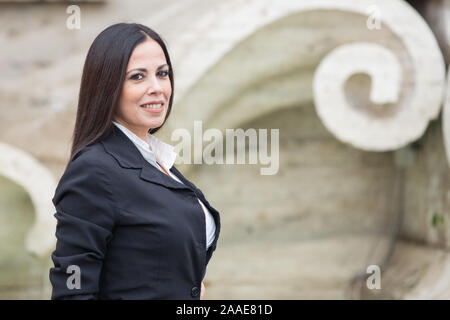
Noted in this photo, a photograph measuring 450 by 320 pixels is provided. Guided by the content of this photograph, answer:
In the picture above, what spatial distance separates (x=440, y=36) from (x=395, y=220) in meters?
0.82

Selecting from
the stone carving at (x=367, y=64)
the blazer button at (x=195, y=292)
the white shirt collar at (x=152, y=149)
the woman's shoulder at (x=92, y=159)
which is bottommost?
the blazer button at (x=195, y=292)

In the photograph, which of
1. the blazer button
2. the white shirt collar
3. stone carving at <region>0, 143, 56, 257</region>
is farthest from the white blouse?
stone carving at <region>0, 143, 56, 257</region>

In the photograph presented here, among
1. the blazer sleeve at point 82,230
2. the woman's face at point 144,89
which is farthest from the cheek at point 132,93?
the blazer sleeve at point 82,230

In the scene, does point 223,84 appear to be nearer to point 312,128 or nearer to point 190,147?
point 190,147

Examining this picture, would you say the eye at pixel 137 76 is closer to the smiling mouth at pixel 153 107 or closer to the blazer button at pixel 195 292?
the smiling mouth at pixel 153 107

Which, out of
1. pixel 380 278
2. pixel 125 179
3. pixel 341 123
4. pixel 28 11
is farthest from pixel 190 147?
pixel 125 179

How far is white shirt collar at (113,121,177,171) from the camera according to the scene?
1024 mm

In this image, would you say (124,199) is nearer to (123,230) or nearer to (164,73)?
(123,230)

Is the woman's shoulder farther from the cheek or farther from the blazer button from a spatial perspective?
the blazer button

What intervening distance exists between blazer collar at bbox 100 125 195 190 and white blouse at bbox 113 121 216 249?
16mm

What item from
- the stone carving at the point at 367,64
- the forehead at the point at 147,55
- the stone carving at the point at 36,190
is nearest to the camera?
the forehead at the point at 147,55

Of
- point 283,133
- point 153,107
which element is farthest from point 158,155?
point 283,133

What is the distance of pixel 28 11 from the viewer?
222cm

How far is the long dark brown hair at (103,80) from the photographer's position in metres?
0.96
